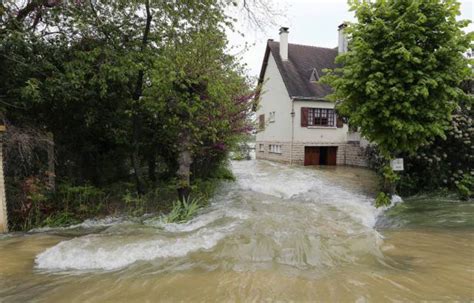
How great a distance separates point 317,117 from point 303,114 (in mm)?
1021

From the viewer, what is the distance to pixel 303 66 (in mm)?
18938

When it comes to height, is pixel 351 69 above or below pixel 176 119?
above

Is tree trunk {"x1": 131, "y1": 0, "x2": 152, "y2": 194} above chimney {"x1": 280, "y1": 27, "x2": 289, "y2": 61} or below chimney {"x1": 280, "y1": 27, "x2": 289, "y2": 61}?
below

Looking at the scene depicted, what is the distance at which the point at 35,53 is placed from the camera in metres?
6.67

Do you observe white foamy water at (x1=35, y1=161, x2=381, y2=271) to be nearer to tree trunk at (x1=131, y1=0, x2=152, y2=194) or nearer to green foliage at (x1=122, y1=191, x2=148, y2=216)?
green foliage at (x1=122, y1=191, x2=148, y2=216)

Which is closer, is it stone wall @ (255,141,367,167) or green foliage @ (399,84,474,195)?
green foliage @ (399,84,474,195)

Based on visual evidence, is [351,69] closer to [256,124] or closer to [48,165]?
[256,124]

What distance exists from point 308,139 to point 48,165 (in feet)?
44.9

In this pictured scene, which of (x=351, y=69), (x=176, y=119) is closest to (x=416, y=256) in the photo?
(x=351, y=69)

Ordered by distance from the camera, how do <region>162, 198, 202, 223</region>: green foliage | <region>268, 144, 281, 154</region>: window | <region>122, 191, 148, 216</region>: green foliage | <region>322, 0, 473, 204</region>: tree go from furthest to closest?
<region>268, 144, 281, 154</region>: window, <region>122, 191, 148, 216</region>: green foliage, <region>322, 0, 473, 204</region>: tree, <region>162, 198, 202, 223</region>: green foliage

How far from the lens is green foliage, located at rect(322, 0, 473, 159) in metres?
6.95

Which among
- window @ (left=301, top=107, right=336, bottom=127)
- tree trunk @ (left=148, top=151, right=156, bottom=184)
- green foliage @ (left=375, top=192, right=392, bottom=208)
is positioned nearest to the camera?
green foliage @ (left=375, top=192, right=392, bottom=208)

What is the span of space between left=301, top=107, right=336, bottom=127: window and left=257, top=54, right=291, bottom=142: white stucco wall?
92 centimetres

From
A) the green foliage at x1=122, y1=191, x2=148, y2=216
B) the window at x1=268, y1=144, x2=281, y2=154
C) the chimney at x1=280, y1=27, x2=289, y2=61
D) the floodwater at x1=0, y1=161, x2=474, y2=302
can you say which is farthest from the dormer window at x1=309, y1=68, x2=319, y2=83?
the green foliage at x1=122, y1=191, x2=148, y2=216
